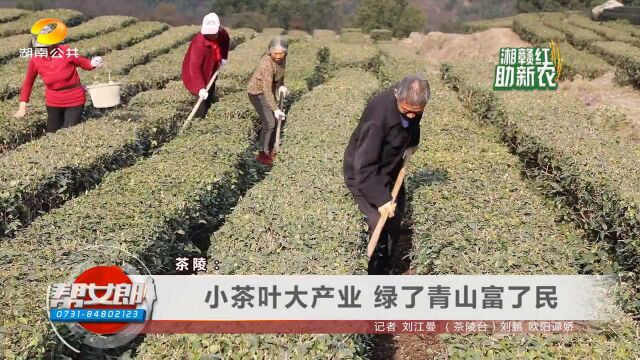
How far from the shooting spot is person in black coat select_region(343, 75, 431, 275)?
16.4 ft

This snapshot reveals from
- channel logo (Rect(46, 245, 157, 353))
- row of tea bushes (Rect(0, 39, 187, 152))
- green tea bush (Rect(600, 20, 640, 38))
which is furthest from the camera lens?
green tea bush (Rect(600, 20, 640, 38))

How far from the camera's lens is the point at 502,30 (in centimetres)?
3766

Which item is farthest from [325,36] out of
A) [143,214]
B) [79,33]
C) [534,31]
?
[143,214]

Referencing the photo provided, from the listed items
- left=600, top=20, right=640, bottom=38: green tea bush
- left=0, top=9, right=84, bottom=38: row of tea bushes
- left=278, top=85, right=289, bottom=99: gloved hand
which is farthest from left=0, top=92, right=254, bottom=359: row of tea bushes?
left=600, top=20, right=640, bottom=38: green tea bush

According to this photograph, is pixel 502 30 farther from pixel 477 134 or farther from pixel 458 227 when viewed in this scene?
pixel 458 227

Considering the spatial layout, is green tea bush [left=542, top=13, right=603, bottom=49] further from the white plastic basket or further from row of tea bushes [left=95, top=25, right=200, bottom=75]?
the white plastic basket

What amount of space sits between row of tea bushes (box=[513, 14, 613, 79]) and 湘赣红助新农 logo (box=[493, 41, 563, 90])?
→ 6.69 m

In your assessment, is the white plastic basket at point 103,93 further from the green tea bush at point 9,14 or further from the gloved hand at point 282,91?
the green tea bush at point 9,14

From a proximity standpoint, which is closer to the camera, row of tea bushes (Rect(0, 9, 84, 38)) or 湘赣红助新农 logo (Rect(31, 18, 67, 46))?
湘赣红助新农 logo (Rect(31, 18, 67, 46))

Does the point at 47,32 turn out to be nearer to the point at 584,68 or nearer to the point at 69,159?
the point at 69,159

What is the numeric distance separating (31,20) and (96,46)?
8715 millimetres

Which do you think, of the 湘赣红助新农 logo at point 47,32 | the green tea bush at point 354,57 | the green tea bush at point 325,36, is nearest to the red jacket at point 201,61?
the 湘赣红助新农 logo at point 47,32

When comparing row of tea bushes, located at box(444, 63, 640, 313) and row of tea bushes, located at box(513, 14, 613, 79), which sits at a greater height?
row of tea bushes, located at box(444, 63, 640, 313)

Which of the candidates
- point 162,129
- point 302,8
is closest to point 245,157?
point 162,129
